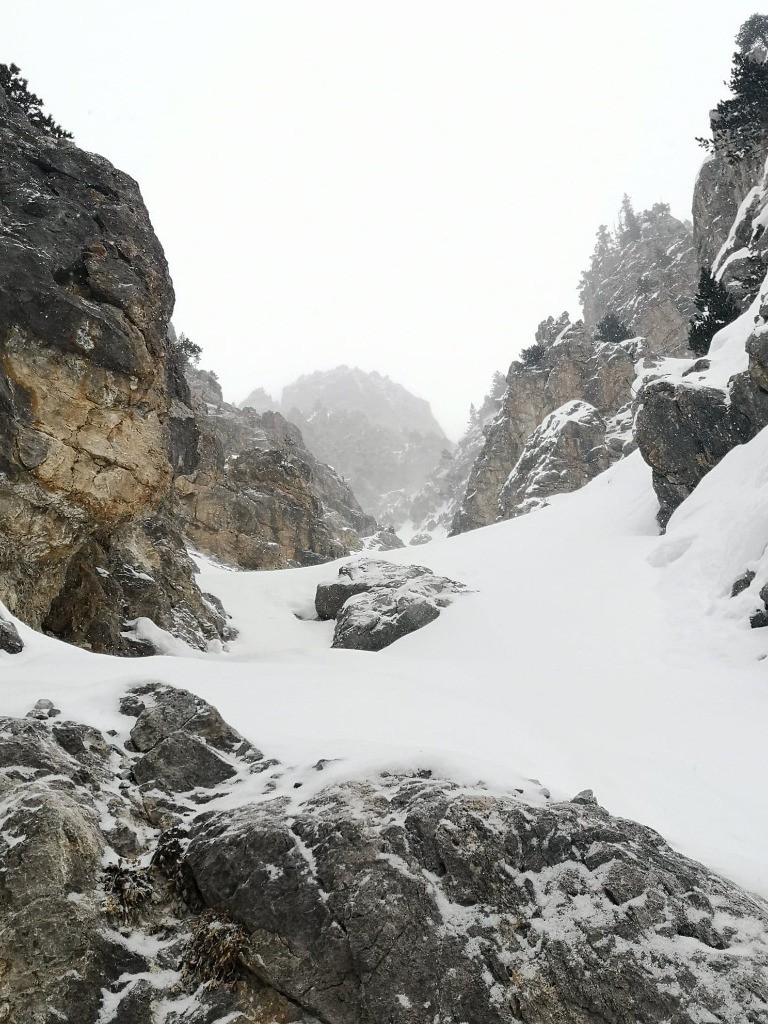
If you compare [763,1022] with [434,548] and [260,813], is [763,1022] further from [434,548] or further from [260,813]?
[434,548]

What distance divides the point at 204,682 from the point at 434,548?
867 inches

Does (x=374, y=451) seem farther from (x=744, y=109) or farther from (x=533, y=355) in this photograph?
(x=744, y=109)

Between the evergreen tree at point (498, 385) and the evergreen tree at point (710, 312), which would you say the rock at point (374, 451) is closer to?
the evergreen tree at point (498, 385)

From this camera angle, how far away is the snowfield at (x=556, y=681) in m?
Answer: 7.00

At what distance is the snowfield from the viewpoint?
700cm

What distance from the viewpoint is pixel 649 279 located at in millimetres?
69938

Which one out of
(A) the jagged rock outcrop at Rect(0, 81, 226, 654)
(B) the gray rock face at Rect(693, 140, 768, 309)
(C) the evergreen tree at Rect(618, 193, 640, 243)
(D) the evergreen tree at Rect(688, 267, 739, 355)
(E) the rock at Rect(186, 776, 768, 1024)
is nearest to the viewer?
(E) the rock at Rect(186, 776, 768, 1024)

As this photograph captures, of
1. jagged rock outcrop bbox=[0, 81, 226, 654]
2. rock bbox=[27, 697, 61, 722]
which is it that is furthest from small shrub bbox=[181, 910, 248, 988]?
jagged rock outcrop bbox=[0, 81, 226, 654]

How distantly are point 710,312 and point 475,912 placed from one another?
111 ft

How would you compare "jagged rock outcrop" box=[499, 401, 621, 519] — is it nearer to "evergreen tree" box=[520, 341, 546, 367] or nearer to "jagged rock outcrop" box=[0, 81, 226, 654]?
"evergreen tree" box=[520, 341, 546, 367]

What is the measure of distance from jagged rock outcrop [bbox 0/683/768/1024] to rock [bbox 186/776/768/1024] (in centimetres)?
1

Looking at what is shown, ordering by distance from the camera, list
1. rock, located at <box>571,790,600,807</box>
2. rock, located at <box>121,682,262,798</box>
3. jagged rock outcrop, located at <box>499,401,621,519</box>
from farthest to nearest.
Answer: jagged rock outcrop, located at <box>499,401,621,519</box>, rock, located at <box>121,682,262,798</box>, rock, located at <box>571,790,600,807</box>

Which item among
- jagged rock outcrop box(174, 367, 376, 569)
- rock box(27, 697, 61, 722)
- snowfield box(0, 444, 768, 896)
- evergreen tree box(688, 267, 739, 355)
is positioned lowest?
snowfield box(0, 444, 768, 896)

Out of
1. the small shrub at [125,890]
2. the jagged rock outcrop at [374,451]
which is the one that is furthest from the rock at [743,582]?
the jagged rock outcrop at [374,451]
